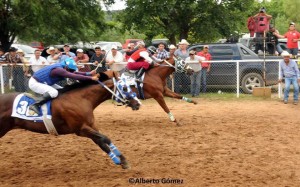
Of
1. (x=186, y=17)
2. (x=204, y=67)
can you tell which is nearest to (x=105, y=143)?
(x=204, y=67)

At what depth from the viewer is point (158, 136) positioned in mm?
10688

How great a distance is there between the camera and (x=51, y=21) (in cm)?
1966

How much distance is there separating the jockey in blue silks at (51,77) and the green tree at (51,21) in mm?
11095

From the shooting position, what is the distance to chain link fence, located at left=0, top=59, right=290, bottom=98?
17.2 meters

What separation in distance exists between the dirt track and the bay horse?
52cm

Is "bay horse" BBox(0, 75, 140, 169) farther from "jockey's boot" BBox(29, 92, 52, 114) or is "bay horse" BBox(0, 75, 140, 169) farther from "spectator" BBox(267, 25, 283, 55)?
"spectator" BBox(267, 25, 283, 55)

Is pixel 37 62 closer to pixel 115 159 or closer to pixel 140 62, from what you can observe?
pixel 140 62

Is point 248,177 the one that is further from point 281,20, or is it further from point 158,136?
point 281,20

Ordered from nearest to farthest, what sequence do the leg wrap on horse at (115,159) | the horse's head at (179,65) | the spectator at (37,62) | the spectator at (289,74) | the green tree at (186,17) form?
the leg wrap on horse at (115,159) < the horse's head at (179,65) < the spectator at (289,74) < the spectator at (37,62) < the green tree at (186,17)

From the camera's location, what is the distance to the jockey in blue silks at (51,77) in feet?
26.2

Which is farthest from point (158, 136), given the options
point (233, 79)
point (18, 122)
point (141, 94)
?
point (233, 79)

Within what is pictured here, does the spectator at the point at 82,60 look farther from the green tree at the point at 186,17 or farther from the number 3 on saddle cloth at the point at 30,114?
the number 3 on saddle cloth at the point at 30,114

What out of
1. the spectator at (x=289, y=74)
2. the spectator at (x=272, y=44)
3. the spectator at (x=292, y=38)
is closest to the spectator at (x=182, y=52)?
the spectator at (x=289, y=74)

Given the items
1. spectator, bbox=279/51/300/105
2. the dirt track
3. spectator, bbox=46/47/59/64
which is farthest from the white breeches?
spectator, bbox=279/51/300/105
